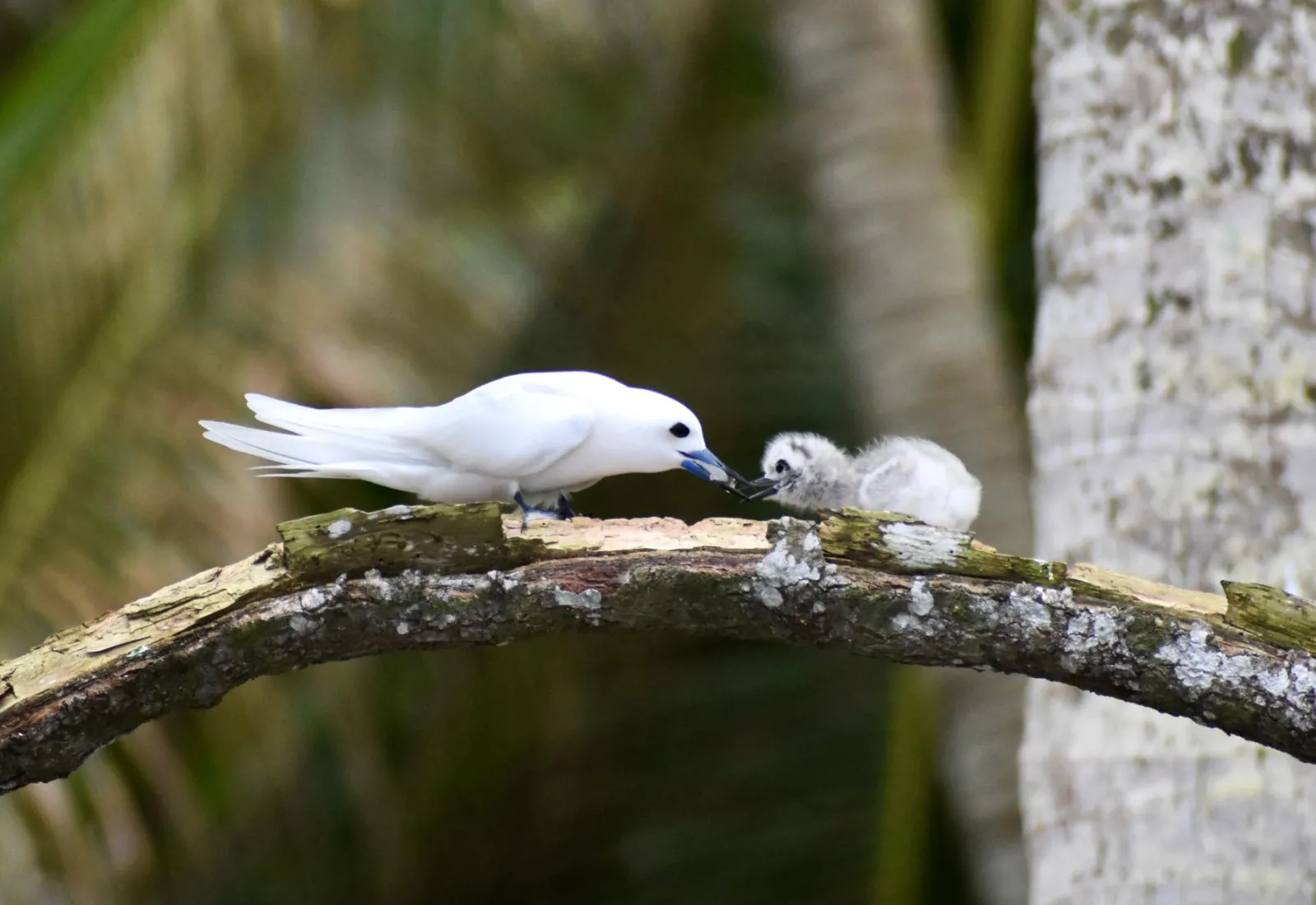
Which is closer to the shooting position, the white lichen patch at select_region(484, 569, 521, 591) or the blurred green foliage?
the white lichen patch at select_region(484, 569, 521, 591)

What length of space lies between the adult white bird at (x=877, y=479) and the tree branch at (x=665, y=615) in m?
0.58

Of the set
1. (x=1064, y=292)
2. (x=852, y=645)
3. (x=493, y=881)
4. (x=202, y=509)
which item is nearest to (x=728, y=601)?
(x=852, y=645)

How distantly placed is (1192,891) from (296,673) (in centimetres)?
295

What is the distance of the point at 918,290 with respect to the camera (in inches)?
201

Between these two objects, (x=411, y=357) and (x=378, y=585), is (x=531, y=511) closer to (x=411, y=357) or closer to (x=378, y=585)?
(x=378, y=585)

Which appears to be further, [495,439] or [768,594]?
[495,439]

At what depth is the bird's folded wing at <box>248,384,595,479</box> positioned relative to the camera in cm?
253

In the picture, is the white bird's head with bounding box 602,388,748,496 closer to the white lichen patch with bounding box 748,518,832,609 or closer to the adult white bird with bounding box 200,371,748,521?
the adult white bird with bounding box 200,371,748,521

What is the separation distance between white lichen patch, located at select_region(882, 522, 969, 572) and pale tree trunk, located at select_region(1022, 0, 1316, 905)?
953 millimetres

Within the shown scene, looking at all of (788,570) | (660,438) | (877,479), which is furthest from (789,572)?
(877,479)

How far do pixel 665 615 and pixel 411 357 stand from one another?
282cm

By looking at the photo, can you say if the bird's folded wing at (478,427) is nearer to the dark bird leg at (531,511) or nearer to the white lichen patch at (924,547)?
the dark bird leg at (531,511)

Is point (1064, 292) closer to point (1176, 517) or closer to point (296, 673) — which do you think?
point (1176, 517)

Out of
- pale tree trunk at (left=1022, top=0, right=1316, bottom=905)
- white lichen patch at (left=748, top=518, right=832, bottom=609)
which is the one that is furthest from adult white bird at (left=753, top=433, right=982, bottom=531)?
white lichen patch at (left=748, top=518, right=832, bottom=609)
